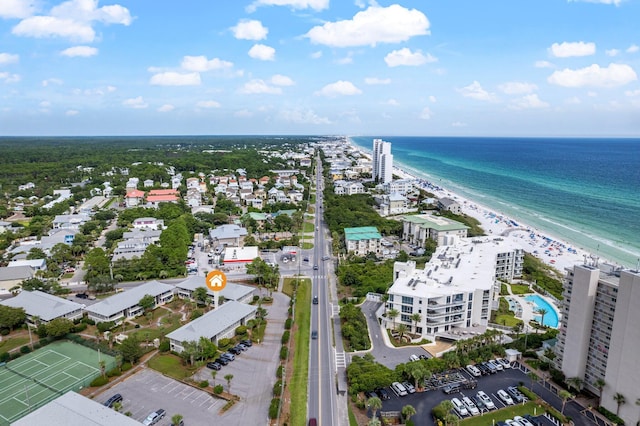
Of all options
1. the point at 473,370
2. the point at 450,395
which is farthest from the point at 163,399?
the point at 473,370

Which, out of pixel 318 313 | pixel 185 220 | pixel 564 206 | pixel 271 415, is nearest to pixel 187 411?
pixel 271 415

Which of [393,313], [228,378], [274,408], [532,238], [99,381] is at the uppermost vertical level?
[393,313]

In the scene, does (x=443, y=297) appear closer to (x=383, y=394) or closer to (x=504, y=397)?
(x=504, y=397)

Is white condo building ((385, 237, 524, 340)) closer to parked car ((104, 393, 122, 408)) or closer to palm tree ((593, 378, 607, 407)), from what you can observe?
palm tree ((593, 378, 607, 407))

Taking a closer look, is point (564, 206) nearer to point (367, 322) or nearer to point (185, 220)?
point (367, 322)

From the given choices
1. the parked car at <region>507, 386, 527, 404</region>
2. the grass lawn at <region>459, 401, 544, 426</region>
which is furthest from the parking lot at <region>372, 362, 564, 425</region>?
the parked car at <region>507, 386, 527, 404</region>

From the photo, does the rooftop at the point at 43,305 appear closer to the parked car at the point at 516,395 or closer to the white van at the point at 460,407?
the white van at the point at 460,407

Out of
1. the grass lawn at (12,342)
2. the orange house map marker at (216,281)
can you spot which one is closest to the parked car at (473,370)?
the orange house map marker at (216,281)
